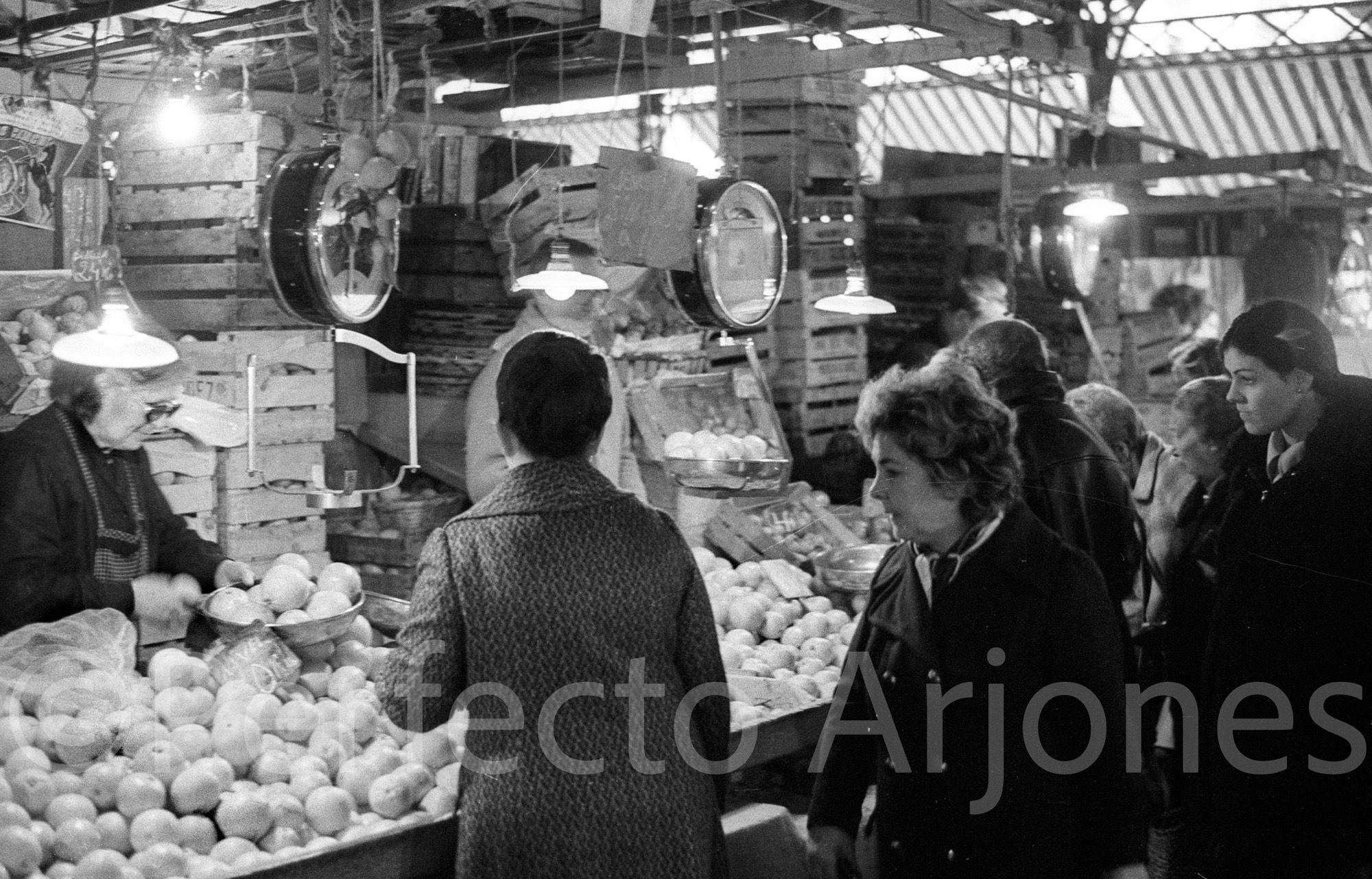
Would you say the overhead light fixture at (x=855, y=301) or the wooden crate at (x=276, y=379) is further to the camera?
the overhead light fixture at (x=855, y=301)

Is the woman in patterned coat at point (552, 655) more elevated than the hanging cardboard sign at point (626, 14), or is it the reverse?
the hanging cardboard sign at point (626, 14)

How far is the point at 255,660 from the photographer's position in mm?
3354

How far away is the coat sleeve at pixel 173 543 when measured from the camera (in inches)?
157

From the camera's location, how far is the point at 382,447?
6527 millimetres

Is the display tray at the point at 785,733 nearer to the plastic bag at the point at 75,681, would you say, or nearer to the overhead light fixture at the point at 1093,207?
the plastic bag at the point at 75,681

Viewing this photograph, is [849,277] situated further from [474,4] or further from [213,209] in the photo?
[213,209]

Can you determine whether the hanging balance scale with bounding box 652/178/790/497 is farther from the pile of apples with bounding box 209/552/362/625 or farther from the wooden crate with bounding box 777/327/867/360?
the wooden crate with bounding box 777/327/867/360

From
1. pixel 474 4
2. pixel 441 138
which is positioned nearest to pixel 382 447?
pixel 441 138

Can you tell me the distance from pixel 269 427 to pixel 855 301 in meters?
2.28

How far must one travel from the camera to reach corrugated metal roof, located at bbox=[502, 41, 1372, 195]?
10.1 metres

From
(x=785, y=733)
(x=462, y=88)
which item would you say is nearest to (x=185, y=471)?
(x=785, y=733)

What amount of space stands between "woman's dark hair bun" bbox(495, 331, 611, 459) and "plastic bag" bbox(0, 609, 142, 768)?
3.72 feet

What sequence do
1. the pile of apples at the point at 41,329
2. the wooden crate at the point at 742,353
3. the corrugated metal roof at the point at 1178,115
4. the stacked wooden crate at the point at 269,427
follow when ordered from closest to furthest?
the pile of apples at the point at 41,329
the stacked wooden crate at the point at 269,427
the wooden crate at the point at 742,353
the corrugated metal roof at the point at 1178,115

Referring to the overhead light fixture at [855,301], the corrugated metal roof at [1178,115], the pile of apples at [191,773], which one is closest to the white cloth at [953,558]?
the pile of apples at [191,773]
